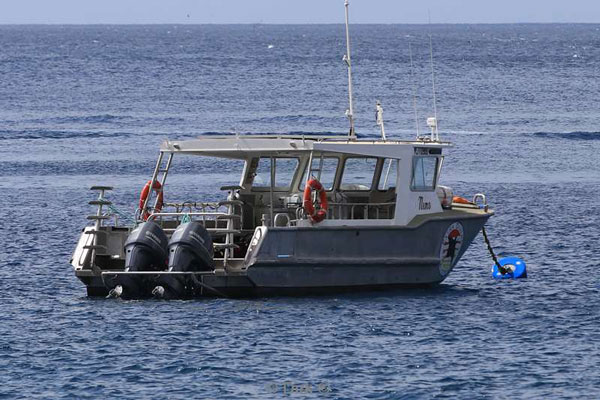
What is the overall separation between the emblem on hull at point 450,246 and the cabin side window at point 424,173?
100 centimetres

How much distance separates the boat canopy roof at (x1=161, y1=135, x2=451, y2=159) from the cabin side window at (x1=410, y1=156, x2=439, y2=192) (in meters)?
0.31

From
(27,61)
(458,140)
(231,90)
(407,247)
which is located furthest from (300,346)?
(27,61)

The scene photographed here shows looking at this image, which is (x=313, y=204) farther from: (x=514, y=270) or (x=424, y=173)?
(x=514, y=270)

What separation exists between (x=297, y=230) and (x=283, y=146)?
1.86 metres

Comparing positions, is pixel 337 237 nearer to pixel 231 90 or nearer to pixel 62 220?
pixel 62 220

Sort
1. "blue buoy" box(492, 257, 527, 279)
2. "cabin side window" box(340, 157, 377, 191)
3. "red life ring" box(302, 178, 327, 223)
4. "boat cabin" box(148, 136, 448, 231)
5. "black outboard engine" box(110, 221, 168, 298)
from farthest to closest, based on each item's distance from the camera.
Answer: "blue buoy" box(492, 257, 527, 279) < "cabin side window" box(340, 157, 377, 191) < "boat cabin" box(148, 136, 448, 231) < "red life ring" box(302, 178, 327, 223) < "black outboard engine" box(110, 221, 168, 298)

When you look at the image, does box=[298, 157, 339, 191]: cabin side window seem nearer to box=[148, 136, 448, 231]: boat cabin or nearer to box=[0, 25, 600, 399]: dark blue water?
box=[148, 136, 448, 231]: boat cabin

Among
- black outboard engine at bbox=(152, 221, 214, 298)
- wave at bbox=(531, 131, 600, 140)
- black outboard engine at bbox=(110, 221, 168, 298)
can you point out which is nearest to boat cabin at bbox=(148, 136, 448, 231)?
black outboard engine at bbox=(152, 221, 214, 298)

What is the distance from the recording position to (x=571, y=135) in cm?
6481

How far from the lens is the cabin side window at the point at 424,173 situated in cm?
2767

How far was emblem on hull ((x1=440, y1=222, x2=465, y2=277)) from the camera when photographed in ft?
90.4

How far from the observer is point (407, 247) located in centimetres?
2691

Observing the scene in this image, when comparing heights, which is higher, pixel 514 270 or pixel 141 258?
pixel 141 258

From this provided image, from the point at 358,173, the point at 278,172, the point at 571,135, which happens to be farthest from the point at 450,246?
the point at 571,135
